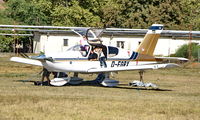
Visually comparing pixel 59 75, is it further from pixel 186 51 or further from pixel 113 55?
pixel 186 51

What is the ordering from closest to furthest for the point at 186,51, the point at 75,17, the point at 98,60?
the point at 98,60 < the point at 186,51 < the point at 75,17

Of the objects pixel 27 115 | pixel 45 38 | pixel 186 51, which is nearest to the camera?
pixel 27 115

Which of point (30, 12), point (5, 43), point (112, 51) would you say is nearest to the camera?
point (112, 51)

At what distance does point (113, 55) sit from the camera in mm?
21750

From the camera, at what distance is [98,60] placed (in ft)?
70.6

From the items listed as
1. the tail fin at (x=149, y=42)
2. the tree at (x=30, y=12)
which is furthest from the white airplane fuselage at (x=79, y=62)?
the tree at (x=30, y=12)

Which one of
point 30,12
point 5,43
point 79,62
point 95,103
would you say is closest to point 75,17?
point 30,12

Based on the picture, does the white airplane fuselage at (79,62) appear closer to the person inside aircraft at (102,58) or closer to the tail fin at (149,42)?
the person inside aircraft at (102,58)

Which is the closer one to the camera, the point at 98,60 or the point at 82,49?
the point at 82,49

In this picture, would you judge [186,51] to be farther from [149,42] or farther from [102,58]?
[102,58]

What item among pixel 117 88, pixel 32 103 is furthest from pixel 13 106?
pixel 117 88

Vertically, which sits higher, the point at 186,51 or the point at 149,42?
the point at 149,42

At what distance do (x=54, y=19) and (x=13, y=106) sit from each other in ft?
165

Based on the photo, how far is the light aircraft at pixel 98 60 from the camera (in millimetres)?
20641
